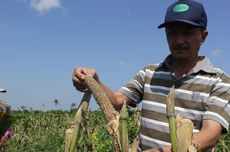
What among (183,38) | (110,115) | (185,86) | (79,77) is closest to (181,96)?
(185,86)

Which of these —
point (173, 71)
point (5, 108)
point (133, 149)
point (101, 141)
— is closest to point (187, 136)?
point (133, 149)

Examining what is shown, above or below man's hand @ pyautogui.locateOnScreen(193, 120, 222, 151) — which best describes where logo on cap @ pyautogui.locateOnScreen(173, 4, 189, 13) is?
above

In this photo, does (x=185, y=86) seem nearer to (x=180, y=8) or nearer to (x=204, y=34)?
(x=204, y=34)

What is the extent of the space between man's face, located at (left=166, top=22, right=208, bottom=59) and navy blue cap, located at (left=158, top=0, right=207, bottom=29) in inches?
1.4

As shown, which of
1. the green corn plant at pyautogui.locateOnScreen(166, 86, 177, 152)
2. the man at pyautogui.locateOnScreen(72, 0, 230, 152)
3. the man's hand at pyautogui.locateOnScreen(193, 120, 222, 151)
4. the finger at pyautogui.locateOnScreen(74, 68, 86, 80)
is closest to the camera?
the green corn plant at pyautogui.locateOnScreen(166, 86, 177, 152)

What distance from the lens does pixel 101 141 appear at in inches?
363

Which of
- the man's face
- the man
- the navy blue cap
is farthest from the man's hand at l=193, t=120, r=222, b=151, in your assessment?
the navy blue cap

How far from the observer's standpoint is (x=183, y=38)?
A: 241 centimetres

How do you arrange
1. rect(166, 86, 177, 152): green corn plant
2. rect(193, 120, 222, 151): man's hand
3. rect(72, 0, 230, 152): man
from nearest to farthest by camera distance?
rect(166, 86, 177, 152): green corn plant
rect(193, 120, 222, 151): man's hand
rect(72, 0, 230, 152): man

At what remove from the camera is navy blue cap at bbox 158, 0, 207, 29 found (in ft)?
7.80

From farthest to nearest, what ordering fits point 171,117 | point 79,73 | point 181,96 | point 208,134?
point 181,96, point 208,134, point 79,73, point 171,117

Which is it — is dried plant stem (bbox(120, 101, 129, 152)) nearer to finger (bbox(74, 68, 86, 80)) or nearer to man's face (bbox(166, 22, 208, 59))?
finger (bbox(74, 68, 86, 80))

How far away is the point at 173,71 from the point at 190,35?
14.0 inches

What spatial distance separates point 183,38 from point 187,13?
0.13 metres
